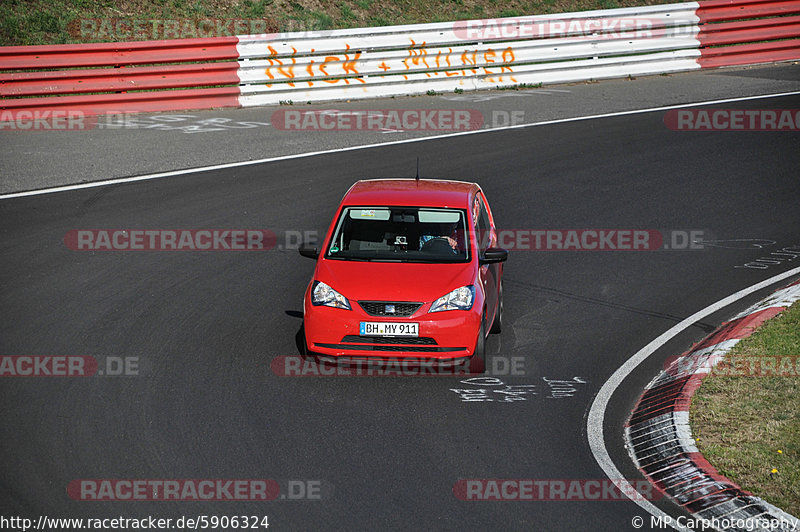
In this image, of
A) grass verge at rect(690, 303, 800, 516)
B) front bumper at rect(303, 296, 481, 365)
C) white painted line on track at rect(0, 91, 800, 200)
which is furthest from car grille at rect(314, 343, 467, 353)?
white painted line on track at rect(0, 91, 800, 200)

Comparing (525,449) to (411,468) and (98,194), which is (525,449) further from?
(98,194)

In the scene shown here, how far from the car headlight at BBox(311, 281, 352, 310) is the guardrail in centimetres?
1240

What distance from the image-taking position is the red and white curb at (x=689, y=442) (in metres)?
6.86

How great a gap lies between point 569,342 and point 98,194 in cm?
861

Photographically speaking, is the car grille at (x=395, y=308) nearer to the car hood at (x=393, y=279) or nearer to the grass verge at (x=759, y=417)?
the car hood at (x=393, y=279)

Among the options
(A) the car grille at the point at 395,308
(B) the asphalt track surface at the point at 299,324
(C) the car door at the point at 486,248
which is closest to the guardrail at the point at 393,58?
(B) the asphalt track surface at the point at 299,324

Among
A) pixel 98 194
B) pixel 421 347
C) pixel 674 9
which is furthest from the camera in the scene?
pixel 674 9

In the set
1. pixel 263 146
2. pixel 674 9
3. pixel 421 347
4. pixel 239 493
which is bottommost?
pixel 239 493

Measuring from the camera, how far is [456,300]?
371 inches

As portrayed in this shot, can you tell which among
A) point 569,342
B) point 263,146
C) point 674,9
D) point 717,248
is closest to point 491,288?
point 569,342

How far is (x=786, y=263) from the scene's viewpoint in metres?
12.9

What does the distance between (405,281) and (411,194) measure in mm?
1416

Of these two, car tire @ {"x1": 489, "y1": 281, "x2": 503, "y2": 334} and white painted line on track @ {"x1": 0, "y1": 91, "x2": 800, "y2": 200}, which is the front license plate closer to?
car tire @ {"x1": 489, "y1": 281, "x2": 503, "y2": 334}

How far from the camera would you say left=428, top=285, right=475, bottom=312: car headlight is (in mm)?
9359
